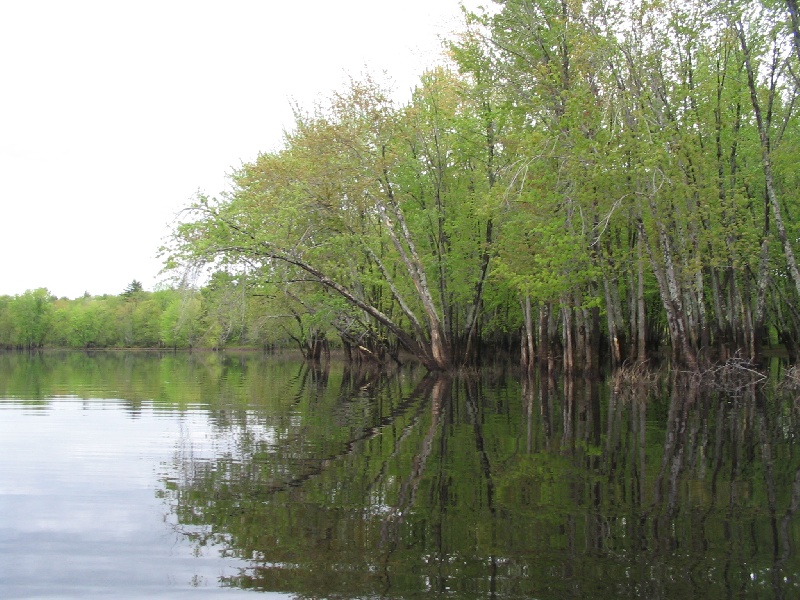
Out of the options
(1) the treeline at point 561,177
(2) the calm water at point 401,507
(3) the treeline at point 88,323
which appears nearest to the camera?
(2) the calm water at point 401,507

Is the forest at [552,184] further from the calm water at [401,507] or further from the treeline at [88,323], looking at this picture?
the treeline at [88,323]

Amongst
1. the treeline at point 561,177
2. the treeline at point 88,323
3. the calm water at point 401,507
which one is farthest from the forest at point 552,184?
the treeline at point 88,323

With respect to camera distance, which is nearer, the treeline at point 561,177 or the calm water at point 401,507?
the calm water at point 401,507

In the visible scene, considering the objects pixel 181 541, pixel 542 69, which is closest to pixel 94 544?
pixel 181 541

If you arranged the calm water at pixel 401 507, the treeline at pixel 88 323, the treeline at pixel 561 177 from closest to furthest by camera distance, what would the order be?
the calm water at pixel 401 507 < the treeline at pixel 561 177 < the treeline at pixel 88 323

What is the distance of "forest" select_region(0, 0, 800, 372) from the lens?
18906mm

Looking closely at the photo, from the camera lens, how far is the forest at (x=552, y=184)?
18.9 metres

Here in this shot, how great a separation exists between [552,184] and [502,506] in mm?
15924

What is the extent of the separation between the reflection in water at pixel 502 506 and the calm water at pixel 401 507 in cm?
2

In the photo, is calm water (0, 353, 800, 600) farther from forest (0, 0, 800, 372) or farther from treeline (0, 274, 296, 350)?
treeline (0, 274, 296, 350)

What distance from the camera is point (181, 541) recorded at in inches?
199

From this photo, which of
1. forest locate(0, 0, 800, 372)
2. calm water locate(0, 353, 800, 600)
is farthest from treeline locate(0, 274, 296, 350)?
calm water locate(0, 353, 800, 600)

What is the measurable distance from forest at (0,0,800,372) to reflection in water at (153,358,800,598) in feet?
28.7

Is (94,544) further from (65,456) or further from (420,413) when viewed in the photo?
(420,413)
